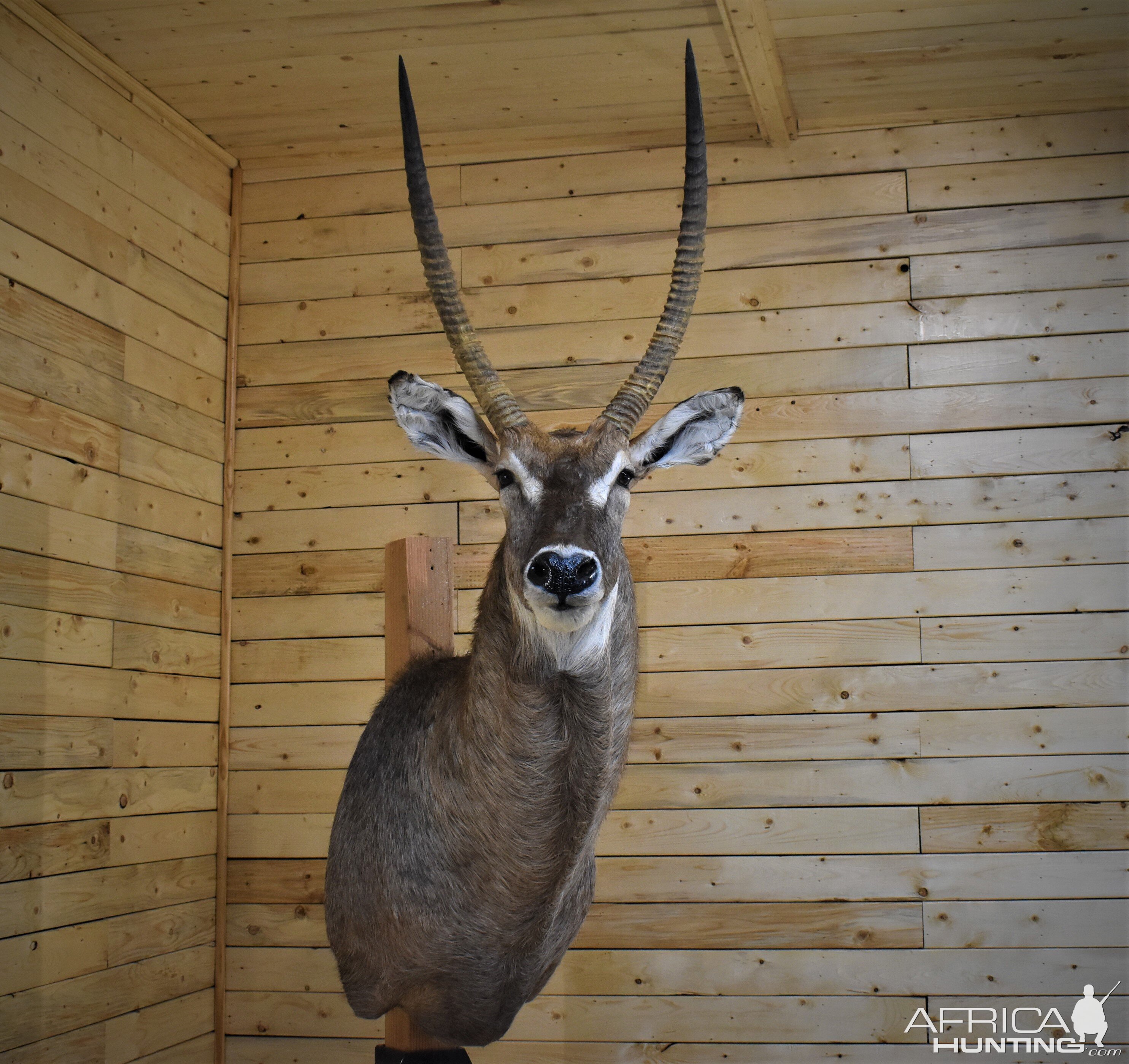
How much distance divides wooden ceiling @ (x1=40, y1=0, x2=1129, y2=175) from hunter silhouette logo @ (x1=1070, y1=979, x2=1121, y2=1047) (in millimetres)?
3790

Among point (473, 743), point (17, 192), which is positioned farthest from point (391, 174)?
point (473, 743)

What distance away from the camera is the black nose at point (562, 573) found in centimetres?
239

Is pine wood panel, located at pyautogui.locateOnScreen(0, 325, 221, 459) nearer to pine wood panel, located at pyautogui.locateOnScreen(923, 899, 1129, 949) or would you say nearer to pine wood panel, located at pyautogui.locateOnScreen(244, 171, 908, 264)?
pine wood panel, located at pyautogui.locateOnScreen(244, 171, 908, 264)

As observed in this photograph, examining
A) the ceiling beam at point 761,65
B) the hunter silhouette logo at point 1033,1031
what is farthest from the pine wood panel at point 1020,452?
the hunter silhouette logo at point 1033,1031

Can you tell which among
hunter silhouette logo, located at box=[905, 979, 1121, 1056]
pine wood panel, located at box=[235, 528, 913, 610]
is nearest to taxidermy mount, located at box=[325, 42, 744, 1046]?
pine wood panel, located at box=[235, 528, 913, 610]

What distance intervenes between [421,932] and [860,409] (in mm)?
3089

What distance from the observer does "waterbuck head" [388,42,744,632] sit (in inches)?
97.0

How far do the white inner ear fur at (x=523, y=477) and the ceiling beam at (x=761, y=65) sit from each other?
230 cm

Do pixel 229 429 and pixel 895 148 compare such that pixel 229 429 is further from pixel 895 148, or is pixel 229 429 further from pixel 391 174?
pixel 895 148

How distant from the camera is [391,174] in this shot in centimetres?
540

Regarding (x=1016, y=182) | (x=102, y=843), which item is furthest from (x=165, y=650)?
(x=1016, y=182)

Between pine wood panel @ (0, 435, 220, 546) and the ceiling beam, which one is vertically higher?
the ceiling beam

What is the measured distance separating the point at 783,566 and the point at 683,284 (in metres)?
2.34

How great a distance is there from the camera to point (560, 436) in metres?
2.92
